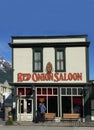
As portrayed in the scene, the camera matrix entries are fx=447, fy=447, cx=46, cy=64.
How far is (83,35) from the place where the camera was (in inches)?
1561

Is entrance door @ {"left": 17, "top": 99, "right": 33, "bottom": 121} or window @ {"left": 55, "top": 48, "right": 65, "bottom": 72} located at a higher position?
window @ {"left": 55, "top": 48, "right": 65, "bottom": 72}

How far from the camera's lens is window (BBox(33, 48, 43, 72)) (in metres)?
40.0

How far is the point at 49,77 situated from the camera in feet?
130

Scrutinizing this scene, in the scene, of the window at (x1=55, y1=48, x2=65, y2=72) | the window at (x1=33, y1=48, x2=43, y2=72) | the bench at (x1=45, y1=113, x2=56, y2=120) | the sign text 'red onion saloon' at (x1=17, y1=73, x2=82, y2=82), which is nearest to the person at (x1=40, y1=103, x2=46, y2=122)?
the bench at (x1=45, y1=113, x2=56, y2=120)

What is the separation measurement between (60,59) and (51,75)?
1.64 metres

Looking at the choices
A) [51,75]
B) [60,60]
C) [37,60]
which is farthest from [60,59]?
[37,60]

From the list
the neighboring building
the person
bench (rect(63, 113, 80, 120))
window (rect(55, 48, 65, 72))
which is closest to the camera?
the person

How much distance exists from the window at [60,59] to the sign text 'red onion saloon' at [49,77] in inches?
21.5

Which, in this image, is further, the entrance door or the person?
the entrance door

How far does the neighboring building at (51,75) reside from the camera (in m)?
39.2

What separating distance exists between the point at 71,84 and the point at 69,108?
6.95ft

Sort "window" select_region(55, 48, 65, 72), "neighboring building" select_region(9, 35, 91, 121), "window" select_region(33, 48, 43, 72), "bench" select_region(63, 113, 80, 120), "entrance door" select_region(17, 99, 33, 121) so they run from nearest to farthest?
"bench" select_region(63, 113, 80, 120) → "neighboring building" select_region(9, 35, 91, 121) → "entrance door" select_region(17, 99, 33, 121) → "window" select_region(55, 48, 65, 72) → "window" select_region(33, 48, 43, 72)

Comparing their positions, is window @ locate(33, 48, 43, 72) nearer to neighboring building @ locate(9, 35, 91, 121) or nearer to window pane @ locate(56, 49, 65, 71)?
neighboring building @ locate(9, 35, 91, 121)

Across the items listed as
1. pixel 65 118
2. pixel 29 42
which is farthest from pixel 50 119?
pixel 29 42
